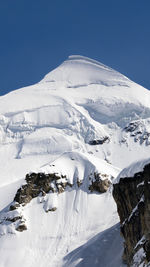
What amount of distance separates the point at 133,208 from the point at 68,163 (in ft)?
197

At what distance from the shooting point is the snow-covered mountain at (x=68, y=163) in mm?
91025

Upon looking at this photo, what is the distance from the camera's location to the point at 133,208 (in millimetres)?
59312

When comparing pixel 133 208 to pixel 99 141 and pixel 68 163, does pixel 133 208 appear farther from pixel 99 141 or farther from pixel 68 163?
pixel 99 141

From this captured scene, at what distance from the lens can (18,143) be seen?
172250mm

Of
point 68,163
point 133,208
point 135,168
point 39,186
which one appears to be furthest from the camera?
point 68,163

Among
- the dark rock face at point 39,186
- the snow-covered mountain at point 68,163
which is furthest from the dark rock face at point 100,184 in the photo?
the dark rock face at point 39,186

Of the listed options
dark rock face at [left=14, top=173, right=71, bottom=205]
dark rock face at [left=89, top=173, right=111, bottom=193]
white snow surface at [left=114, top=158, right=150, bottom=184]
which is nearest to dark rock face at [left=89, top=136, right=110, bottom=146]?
dark rock face at [left=14, top=173, right=71, bottom=205]

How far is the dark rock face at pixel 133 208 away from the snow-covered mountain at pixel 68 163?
8298 millimetres

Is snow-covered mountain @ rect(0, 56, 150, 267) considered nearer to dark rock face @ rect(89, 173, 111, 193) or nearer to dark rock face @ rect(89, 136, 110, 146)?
dark rock face @ rect(89, 136, 110, 146)

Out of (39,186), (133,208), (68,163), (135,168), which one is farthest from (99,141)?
(135,168)

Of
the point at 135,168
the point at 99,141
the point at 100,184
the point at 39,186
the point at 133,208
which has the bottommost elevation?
the point at 100,184

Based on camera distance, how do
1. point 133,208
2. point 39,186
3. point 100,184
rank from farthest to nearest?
point 39,186
point 100,184
point 133,208

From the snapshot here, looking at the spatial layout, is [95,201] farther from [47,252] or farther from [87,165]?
[47,252]

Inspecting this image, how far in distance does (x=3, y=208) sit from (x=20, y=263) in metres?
24.4
